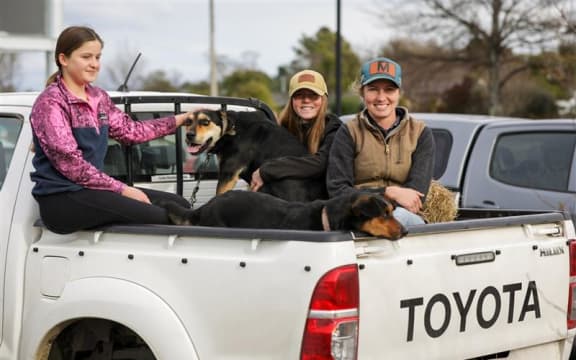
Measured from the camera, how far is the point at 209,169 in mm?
5879

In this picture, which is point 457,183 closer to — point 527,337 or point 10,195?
point 527,337

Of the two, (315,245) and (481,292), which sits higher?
(315,245)

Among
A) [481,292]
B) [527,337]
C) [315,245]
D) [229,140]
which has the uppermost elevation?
[229,140]

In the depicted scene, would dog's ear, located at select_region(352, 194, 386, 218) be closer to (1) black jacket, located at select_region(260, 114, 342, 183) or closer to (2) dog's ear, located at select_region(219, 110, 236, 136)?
(1) black jacket, located at select_region(260, 114, 342, 183)

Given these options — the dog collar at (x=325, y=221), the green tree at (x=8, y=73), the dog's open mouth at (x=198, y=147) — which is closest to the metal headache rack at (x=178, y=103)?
the dog's open mouth at (x=198, y=147)

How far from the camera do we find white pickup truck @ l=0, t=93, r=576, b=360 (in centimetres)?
355

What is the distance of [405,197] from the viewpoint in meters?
4.76

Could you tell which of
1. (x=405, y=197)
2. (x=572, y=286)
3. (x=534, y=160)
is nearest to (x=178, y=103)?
(x=405, y=197)

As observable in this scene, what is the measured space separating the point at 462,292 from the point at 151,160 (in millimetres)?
2314

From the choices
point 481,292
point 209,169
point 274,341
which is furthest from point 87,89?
point 481,292

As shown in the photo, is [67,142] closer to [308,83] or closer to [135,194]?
[135,194]

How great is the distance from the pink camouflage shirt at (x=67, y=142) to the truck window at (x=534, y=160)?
180 inches

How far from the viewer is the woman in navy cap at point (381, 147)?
504cm

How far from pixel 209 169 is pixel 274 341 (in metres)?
2.46
